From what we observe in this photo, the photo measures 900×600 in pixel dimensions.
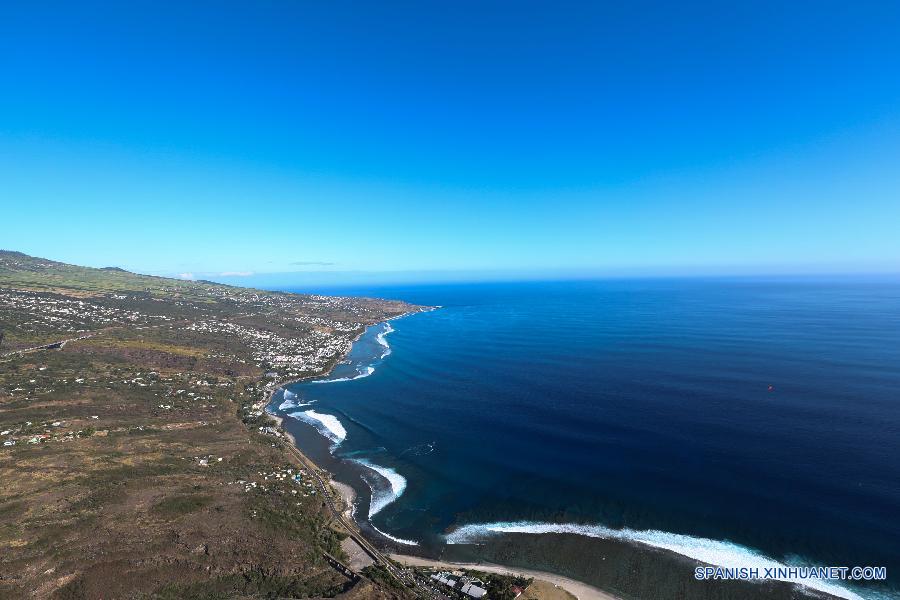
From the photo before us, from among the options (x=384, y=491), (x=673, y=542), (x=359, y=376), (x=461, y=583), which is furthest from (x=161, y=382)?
(x=673, y=542)

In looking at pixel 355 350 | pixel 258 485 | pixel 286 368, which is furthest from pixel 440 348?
pixel 258 485

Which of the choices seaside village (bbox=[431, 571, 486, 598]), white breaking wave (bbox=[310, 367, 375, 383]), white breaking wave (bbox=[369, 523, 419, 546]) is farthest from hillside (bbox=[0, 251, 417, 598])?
white breaking wave (bbox=[310, 367, 375, 383])

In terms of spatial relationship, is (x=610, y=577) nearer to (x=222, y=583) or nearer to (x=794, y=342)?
(x=222, y=583)

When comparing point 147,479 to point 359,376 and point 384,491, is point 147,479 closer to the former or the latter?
point 384,491

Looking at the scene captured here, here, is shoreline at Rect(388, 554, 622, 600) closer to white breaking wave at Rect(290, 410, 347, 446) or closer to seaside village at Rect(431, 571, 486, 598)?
seaside village at Rect(431, 571, 486, 598)

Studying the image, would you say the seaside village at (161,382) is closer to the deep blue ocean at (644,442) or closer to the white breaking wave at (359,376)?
the white breaking wave at (359,376)

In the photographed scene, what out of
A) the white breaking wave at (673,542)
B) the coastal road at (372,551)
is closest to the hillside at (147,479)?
the coastal road at (372,551)
